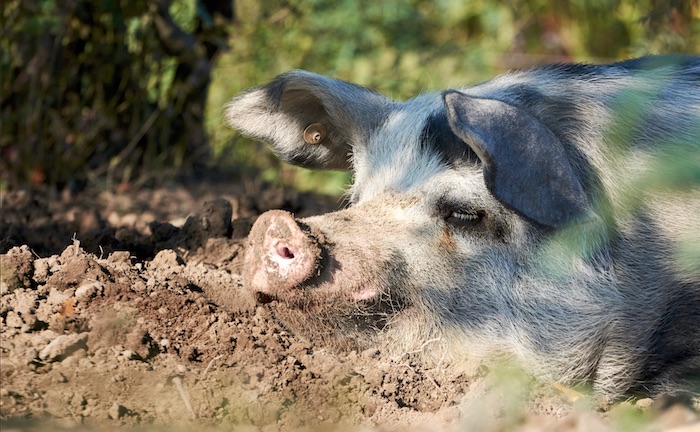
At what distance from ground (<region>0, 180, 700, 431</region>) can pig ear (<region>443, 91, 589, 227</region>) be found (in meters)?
0.56

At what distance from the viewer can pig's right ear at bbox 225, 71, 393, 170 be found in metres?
4.22

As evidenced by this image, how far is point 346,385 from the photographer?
3166 mm

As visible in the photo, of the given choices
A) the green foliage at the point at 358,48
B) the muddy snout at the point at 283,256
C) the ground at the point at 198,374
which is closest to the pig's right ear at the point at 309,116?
the ground at the point at 198,374

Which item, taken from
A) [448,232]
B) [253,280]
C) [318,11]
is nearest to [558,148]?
[448,232]

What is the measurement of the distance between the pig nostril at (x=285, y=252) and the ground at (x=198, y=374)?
260mm

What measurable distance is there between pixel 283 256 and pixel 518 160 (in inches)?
32.9

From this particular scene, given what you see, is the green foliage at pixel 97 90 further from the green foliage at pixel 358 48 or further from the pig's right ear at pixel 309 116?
the pig's right ear at pixel 309 116

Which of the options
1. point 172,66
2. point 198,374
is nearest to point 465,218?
point 198,374

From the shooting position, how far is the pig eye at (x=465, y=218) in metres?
3.60

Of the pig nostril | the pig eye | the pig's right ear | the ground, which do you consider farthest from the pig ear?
the pig's right ear

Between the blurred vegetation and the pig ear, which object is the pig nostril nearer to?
the pig ear

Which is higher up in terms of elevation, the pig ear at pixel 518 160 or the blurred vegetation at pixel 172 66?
the pig ear at pixel 518 160

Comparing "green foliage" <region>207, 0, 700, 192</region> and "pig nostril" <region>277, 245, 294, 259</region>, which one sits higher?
"pig nostril" <region>277, 245, 294, 259</region>

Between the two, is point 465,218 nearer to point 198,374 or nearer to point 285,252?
point 285,252
